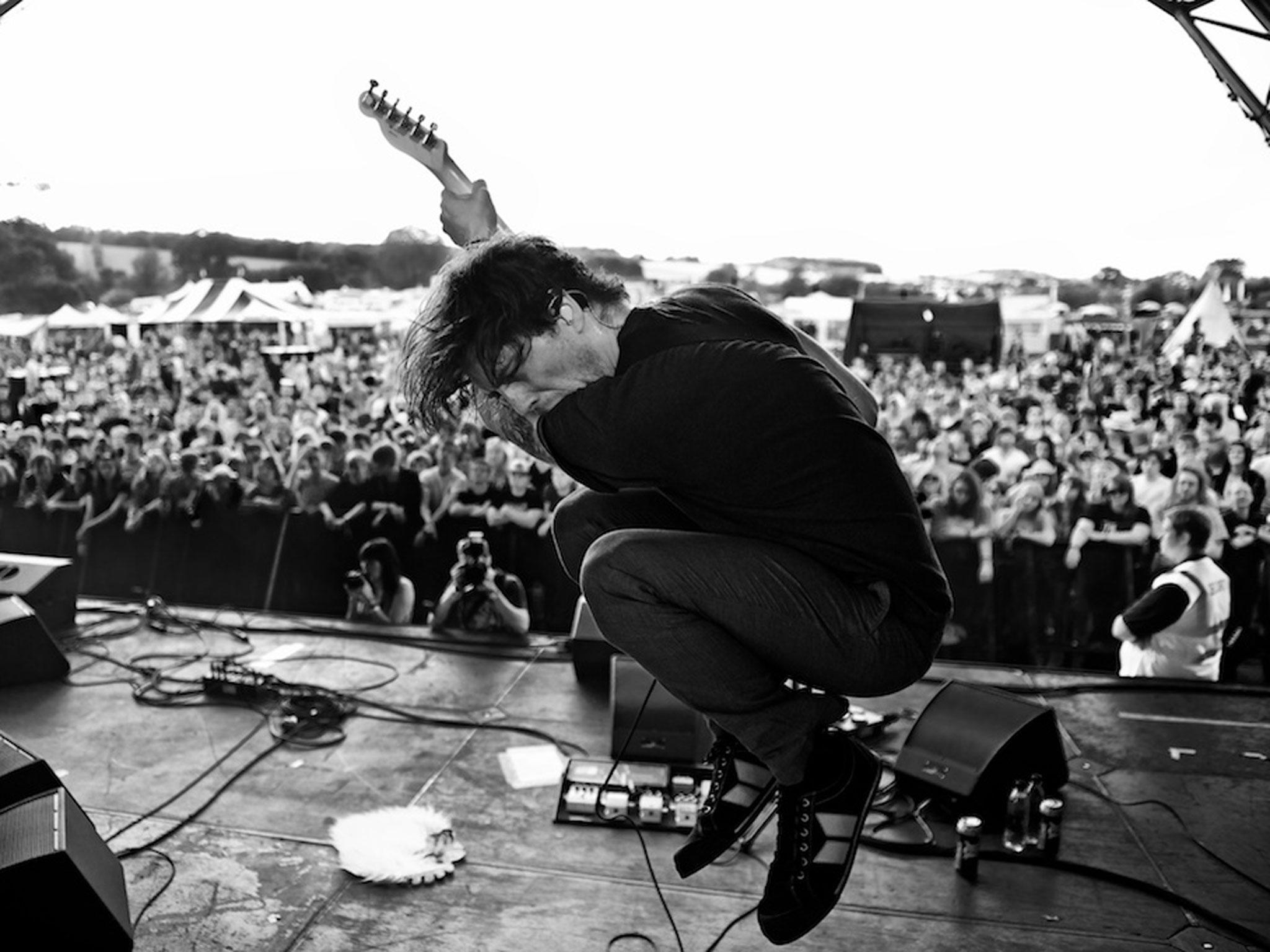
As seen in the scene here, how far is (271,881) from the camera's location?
9.48 ft

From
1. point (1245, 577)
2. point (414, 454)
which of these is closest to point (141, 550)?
point (414, 454)

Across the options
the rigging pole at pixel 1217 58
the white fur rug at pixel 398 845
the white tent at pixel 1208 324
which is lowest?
the white fur rug at pixel 398 845

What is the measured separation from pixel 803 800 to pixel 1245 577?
3908 mm

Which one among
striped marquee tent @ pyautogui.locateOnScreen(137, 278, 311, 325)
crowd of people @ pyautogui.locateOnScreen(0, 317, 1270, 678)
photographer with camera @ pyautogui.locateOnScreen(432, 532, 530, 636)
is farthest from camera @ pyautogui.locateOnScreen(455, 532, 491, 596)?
striped marquee tent @ pyautogui.locateOnScreen(137, 278, 311, 325)

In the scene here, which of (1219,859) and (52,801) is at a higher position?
(52,801)

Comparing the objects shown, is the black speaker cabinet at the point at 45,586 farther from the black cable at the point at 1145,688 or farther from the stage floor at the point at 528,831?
the black cable at the point at 1145,688

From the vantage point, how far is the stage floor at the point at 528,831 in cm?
266

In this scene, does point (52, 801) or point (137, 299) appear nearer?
point (52, 801)

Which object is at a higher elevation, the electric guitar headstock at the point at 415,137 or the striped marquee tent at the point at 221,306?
the electric guitar headstock at the point at 415,137

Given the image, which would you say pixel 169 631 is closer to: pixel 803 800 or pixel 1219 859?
pixel 803 800

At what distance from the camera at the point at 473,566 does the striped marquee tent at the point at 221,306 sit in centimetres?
777

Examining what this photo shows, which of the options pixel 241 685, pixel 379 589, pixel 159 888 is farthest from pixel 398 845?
pixel 379 589

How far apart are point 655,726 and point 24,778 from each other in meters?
1.91

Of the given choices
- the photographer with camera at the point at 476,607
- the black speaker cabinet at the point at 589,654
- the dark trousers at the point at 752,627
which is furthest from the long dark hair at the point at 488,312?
the photographer with camera at the point at 476,607
